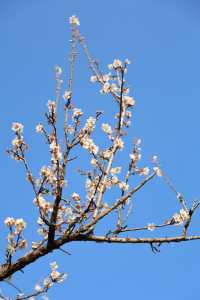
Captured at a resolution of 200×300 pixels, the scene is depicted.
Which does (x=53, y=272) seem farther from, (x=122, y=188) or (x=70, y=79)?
(x=70, y=79)

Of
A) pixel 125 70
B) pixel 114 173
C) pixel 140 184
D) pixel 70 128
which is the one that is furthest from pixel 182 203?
pixel 125 70

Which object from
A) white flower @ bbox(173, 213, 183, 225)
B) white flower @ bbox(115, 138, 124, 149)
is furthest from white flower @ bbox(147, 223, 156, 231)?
white flower @ bbox(115, 138, 124, 149)


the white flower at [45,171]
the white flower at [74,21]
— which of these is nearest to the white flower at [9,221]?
the white flower at [45,171]

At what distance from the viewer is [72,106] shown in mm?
6070

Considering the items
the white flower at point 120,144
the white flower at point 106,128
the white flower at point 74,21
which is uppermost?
the white flower at point 74,21

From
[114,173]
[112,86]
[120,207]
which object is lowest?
[120,207]

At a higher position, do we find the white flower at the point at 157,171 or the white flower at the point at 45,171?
the white flower at the point at 157,171

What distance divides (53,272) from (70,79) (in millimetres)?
2675

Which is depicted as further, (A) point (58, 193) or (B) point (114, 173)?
(B) point (114, 173)

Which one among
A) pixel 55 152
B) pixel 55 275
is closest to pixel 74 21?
pixel 55 152

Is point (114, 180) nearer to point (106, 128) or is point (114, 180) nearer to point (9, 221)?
point (106, 128)

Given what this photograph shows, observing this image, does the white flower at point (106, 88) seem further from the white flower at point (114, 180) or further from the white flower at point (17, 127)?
the white flower at point (17, 127)

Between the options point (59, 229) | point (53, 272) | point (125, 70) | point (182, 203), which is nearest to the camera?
point (182, 203)

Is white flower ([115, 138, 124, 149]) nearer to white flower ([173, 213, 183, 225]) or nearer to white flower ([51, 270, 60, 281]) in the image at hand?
white flower ([173, 213, 183, 225])
